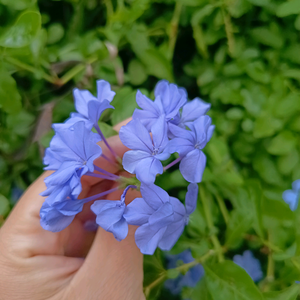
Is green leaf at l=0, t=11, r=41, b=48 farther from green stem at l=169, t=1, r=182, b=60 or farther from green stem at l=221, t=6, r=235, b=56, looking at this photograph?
green stem at l=221, t=6, r=235, b=56

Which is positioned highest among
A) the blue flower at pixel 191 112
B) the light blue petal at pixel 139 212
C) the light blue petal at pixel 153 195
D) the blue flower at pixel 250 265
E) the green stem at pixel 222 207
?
the blue flower at pixel 191 112

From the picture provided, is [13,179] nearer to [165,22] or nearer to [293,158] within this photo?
[165,22]

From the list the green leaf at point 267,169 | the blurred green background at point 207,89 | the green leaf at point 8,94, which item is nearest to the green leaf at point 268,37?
the blurred green background at point 207,89

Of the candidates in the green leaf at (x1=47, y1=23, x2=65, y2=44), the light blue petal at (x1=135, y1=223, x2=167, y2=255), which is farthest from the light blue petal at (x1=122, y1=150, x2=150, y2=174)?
the green leaf at (x1=47, y1=23, x2=65, y2=44)

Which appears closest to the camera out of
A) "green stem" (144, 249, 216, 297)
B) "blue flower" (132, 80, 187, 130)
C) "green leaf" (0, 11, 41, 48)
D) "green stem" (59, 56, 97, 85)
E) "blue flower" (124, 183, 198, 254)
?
"blue flower" (124, 183, 198, 254)

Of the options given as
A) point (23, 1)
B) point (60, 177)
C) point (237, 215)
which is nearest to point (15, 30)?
point (23, 1)

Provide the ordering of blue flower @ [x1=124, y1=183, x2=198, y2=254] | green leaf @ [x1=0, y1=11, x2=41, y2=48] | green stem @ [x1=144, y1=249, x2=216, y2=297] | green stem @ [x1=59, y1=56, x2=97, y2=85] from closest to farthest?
blue flower @ [x1=124, y1=183, x2=198, y2=254]
green leaf @ [x1=0, y1=11, x2=41, y2=48]
green stem @ [x1=144, y1=249, x2=216, y2=297]
green stem @ [x1=59, y1=56, x2=97, y2=85]

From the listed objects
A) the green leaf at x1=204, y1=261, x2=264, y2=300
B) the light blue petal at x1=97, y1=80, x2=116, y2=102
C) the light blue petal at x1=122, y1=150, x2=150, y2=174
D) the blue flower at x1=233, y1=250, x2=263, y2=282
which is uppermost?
the light blue petal at x1=97, y1=80, x2=116, y2=102

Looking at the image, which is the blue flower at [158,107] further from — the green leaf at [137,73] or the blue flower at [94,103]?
the green leaf at [137,73]
